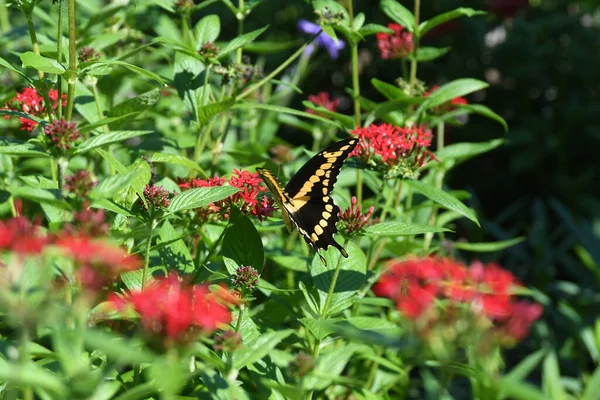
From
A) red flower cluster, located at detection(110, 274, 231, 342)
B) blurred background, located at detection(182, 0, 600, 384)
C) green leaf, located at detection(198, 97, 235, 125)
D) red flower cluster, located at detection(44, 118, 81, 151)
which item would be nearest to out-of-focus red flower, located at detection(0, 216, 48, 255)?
red flower cluster, located at detection(110, 274, 231, 342)

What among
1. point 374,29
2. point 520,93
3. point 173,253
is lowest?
point 520,93

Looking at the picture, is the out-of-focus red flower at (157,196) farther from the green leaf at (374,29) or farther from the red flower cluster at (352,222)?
the green leaf at (374,29)

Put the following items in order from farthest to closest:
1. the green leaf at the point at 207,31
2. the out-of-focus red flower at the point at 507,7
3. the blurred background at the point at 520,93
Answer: the out-of-focus red flower at the point at 507,7 → the blurred background at the point at 520,93 → the green leaf at the point at 207,31

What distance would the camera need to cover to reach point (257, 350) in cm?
116

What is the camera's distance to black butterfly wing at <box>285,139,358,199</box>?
1.66 metres

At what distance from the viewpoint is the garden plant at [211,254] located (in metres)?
0.96

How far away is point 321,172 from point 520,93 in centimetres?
247

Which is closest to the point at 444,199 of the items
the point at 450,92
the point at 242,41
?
the point at 450,92

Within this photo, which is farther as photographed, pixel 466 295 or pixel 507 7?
pixel 507 7

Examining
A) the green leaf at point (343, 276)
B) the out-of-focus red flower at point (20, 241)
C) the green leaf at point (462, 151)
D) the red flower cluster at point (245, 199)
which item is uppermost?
the out-of-focus red flower at point (20, 241)

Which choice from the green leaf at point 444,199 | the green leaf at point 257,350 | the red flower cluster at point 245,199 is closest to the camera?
the green leaf at point 257,350

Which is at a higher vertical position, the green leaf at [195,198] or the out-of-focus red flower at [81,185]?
the out-of-focus red flower at [81,185]

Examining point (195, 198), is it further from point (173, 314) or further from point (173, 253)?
point (173, 314)

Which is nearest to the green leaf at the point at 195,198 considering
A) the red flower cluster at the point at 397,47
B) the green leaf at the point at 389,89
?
the green leaf at the point at 389,89
